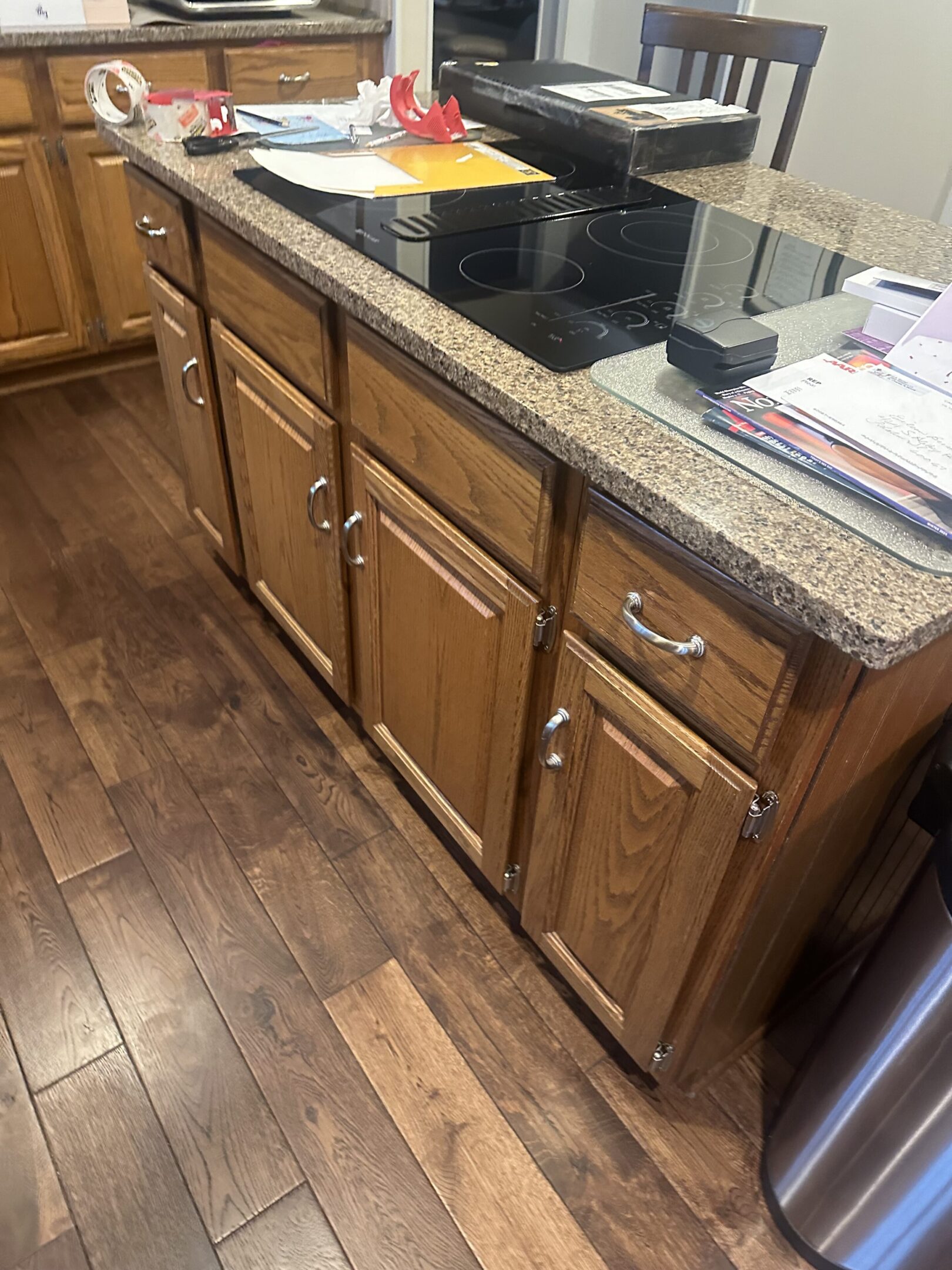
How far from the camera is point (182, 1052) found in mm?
1195

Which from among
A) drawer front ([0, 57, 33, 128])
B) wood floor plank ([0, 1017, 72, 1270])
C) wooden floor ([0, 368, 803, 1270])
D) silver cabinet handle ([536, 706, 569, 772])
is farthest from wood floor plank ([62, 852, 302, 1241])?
drawer front ([0, 57, 33, 128])

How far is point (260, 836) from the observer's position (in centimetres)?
Result: 147

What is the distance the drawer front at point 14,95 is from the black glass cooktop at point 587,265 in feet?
4.39

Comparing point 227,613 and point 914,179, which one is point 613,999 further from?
point 914,179

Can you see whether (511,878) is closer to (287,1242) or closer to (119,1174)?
(287,1242)

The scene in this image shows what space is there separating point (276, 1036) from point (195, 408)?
1.11m

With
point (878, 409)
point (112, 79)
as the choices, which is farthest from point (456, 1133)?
point (112, 79)

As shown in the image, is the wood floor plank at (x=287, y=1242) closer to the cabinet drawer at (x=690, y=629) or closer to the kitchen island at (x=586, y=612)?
the kitchen island at (x=586, y=612)

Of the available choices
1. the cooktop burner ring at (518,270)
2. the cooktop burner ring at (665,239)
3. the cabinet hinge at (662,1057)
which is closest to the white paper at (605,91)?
the cooktop burner ring at (665,239)

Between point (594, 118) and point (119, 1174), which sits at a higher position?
point (594, 118)

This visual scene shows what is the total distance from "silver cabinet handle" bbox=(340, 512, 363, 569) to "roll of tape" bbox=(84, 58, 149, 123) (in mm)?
798

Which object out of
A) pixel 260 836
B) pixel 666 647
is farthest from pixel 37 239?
pixel 666 647

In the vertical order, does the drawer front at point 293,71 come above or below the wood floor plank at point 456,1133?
above

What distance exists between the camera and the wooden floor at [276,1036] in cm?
105
